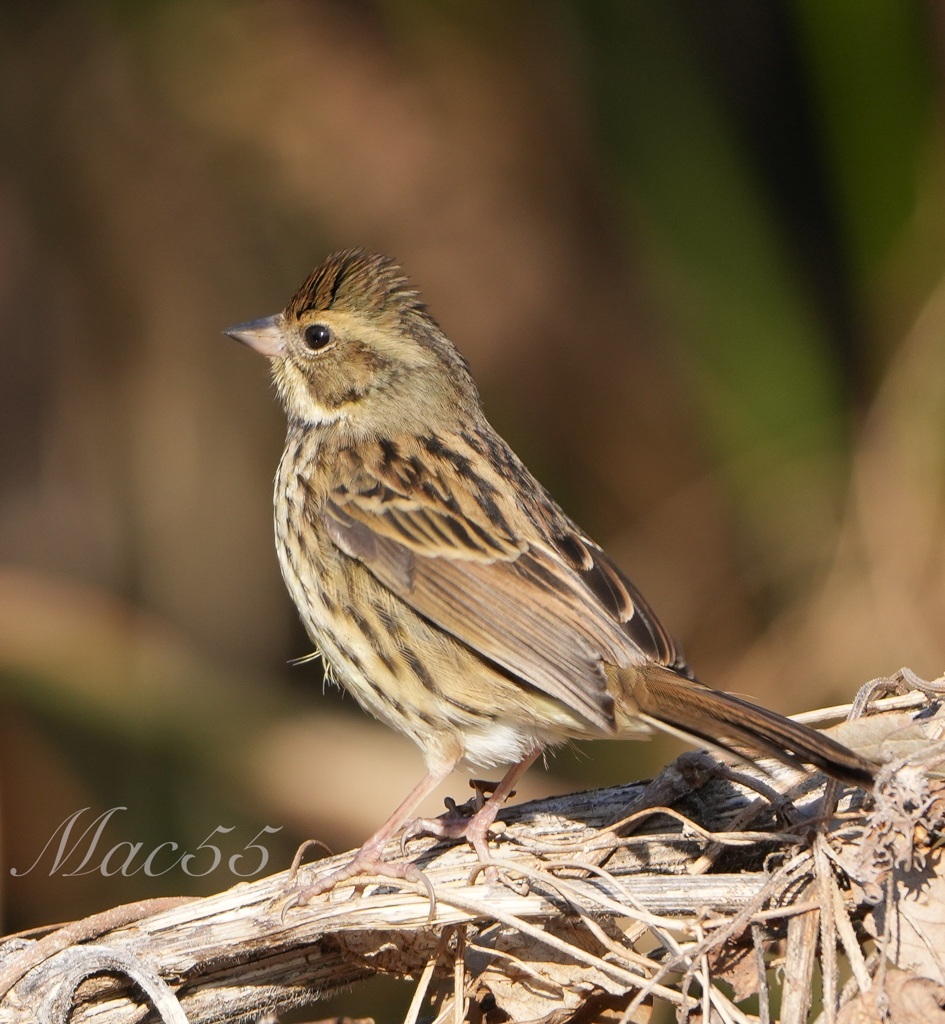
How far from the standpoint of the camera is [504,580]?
133 inches

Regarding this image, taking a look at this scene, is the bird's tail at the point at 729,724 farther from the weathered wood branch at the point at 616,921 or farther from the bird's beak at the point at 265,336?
the bird's beak at the point at 265,336

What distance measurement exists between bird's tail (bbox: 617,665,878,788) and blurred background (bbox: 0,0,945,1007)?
162 cm

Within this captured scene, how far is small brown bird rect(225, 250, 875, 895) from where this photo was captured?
3.09 m

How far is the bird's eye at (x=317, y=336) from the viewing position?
405 centimetres

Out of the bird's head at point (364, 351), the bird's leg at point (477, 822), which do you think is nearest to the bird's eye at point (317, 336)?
the bird's head at point (364, 351)

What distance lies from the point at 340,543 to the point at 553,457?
7.02 ft

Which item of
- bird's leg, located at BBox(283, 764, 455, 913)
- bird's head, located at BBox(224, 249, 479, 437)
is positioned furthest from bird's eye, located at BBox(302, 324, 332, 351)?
bird's leg, located at BBox(283, 764, 455, 913)

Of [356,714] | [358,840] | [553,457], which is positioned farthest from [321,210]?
[358,840]

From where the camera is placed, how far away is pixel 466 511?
11.8 ft

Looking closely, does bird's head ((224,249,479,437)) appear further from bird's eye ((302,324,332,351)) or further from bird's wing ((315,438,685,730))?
bird's wing ((315,438,685,730))

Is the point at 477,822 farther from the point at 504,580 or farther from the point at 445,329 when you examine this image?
the point at 445,329

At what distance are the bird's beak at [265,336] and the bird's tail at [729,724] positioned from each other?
161cm

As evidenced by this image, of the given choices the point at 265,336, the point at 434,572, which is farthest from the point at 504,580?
the point at 265,336

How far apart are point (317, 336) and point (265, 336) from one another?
168 mm
